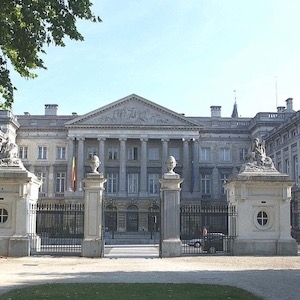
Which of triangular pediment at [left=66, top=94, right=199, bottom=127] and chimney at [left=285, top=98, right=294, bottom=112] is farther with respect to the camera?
chimney at [left=285, top=98, right=294, bottom=112]

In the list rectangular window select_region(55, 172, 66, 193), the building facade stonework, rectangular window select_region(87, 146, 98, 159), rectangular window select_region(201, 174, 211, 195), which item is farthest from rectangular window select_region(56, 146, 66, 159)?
rectangular window select_region(201, 174, 211, 195)

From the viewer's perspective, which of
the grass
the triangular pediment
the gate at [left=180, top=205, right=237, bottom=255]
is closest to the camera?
the grass

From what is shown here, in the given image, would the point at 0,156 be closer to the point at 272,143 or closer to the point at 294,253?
the point at 294,253

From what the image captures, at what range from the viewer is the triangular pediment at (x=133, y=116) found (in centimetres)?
7631

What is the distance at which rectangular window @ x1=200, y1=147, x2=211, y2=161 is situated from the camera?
261ft

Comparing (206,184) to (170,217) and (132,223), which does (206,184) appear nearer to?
(132,223)

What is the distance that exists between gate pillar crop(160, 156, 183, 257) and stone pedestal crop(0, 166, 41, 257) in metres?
5.54

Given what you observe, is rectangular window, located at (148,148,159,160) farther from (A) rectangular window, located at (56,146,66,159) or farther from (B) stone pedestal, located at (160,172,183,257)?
(B) stone pedestal, located at (160,172,183,257)

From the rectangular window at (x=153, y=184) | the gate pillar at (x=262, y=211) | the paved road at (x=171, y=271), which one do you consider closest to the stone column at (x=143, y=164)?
the rectangular window at (x=153, y=184)

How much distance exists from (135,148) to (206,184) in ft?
38.0

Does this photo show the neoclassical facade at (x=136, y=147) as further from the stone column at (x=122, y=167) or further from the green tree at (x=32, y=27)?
the green tree at (x=32, y=27)

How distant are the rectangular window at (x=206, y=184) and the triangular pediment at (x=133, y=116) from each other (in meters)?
8.10

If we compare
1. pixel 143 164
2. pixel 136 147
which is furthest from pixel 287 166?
pixel 136 147

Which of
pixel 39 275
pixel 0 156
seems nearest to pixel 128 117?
pixel 0 156
